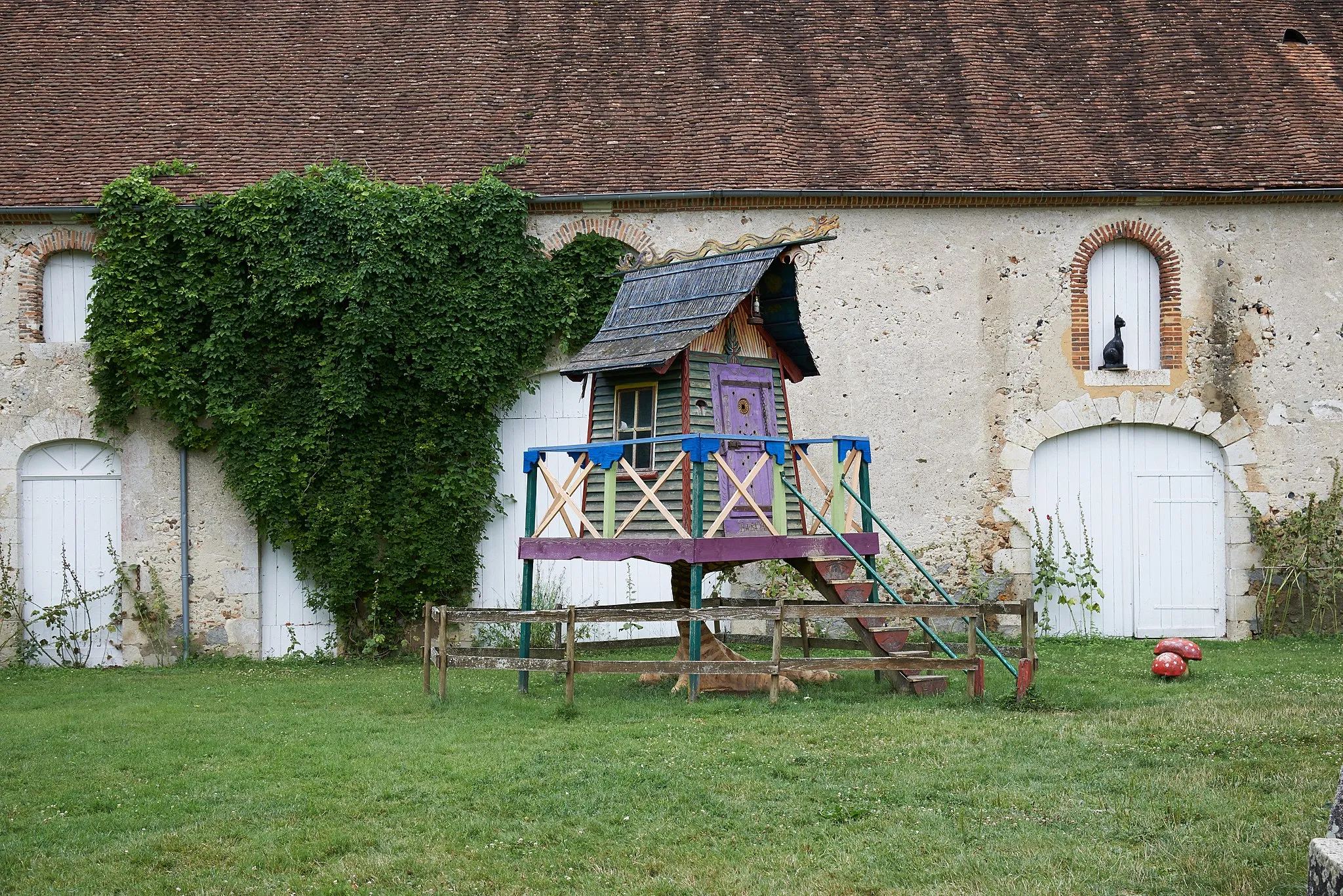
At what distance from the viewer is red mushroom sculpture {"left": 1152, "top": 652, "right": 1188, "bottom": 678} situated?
1035 centimetres

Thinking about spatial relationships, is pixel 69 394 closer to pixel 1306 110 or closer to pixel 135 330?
pixel 135 330

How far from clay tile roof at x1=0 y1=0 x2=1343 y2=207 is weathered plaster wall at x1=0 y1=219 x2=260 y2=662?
5.13 feet

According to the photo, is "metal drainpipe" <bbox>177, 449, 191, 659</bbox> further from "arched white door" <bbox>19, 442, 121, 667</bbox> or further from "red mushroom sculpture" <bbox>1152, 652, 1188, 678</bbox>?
"red mushroom sculpture" <bbox>1152, 652, 1188, 678</bbox>

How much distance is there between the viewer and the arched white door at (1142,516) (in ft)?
47.6

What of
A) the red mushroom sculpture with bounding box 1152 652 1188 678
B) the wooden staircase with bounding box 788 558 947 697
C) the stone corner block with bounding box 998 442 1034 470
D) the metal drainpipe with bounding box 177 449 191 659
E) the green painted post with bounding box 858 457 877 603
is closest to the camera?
the wooden staircase with bounding box 788 558 947 697

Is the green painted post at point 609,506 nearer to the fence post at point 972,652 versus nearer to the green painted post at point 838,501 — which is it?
the green painted post at point 838,501

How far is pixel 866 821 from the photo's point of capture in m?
6.27

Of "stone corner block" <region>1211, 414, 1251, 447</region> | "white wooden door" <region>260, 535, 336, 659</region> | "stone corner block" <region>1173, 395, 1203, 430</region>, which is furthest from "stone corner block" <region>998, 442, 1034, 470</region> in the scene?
"white wooden door" <region>260, 535, 336, 659</region>

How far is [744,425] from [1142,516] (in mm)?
6413

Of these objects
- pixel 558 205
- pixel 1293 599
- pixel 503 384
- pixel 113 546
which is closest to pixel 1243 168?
pixel 1293 599

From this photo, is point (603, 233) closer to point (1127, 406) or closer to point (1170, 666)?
point (1127, 406)

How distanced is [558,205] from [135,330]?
4759 mm

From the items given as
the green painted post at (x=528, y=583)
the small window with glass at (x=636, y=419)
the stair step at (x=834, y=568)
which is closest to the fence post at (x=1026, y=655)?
the stair step at (x=834, y=568)

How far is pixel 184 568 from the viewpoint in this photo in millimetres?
14195
